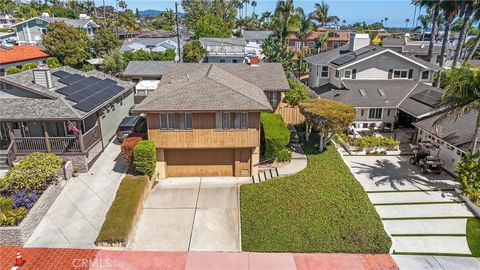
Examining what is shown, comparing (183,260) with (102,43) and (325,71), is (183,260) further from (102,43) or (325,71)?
(102,43)

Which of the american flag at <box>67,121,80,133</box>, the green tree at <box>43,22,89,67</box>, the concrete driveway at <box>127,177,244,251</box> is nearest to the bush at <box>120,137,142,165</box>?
the concrete driveway at <box>127,177,244,251</box>

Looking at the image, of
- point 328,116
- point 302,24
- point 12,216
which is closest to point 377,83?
point 328,116

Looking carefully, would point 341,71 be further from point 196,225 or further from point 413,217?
point 196,225

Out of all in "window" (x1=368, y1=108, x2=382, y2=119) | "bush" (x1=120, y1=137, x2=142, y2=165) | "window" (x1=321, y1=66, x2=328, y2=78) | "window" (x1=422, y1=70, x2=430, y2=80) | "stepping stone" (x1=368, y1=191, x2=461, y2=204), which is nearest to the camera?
"stepping stone" (x1=368, y1=191, x2=461, y2=204)

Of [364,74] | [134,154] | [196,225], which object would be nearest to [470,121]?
[364,74]

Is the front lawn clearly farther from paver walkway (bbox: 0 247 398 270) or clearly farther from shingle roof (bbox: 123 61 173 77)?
shingle roof (bbox: 123 61 173 77)

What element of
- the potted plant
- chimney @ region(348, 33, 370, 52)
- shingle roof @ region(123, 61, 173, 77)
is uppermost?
chimney @ region(348, 33, 370, 52)
